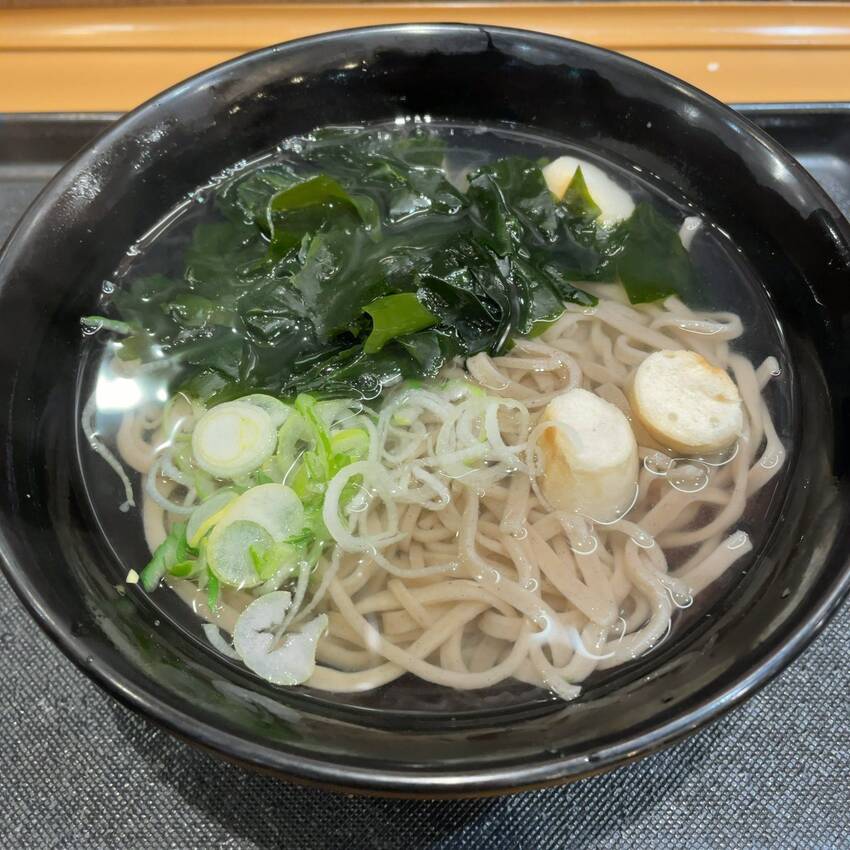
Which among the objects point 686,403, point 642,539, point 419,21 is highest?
point 419,21

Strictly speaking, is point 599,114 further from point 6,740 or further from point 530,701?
point 6,740

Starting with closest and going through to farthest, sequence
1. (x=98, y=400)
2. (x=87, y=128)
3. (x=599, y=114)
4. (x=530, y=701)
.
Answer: (x=530, y=701) < (x=98, y=400) < (x=599, y=114) < (x=87, y=128)

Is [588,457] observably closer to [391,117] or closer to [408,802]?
[408,802]

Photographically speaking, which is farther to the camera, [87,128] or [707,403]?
[87,128]

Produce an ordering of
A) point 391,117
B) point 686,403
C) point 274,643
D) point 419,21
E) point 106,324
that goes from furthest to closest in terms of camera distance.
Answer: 1. point 419,21
2. point 391,117
3. point 106,324
4. point 686,403
5. point 274,643

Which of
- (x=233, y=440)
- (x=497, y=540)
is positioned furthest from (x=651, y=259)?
(x=233, y=440)

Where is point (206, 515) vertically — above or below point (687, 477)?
below

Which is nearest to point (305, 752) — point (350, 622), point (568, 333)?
point (350, 622)
